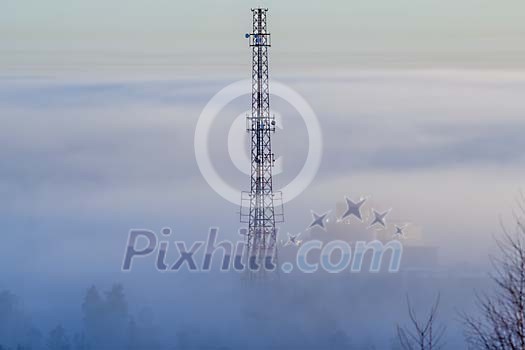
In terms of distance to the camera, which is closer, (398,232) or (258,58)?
(258,58)

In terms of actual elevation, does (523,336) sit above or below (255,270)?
below

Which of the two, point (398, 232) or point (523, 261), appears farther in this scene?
point (398, 232)

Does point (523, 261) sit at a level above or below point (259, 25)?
below

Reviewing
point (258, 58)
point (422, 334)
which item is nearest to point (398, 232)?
point (258, 58)

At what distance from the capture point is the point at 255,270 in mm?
62531

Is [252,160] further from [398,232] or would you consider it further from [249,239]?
[398,232]

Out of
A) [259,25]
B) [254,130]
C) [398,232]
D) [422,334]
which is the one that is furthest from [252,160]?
[422,334]

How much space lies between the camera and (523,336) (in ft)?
116

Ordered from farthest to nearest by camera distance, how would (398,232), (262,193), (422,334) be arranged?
(398,232) → (262,193) → (422,334)

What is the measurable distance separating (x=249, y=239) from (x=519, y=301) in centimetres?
2462

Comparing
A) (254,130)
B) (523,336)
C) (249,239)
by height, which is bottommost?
(523,336)

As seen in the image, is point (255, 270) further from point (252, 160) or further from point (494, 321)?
point (494, 321)

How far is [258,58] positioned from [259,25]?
1.22 meters

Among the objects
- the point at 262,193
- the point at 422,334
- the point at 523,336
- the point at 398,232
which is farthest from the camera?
the point at 398,232
